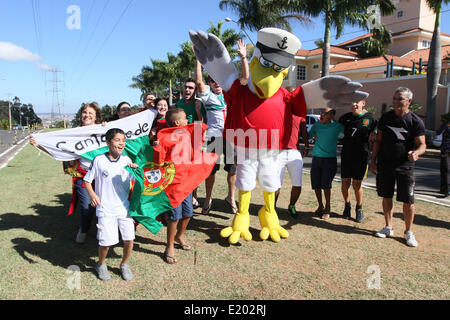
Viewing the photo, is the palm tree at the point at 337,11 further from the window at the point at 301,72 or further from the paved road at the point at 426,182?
the window at the point at 301,72

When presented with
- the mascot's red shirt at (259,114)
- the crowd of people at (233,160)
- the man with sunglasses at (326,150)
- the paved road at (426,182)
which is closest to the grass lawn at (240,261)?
the crowd of people at (233,160)

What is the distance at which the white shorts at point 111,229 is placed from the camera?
2.98 metres

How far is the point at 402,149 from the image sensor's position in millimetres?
3873

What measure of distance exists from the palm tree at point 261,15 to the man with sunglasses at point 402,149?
15.8 metres

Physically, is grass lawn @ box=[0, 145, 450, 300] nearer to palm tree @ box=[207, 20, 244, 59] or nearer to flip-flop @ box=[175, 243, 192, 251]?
flip-flop @ box=[175, 243, 192, 251]

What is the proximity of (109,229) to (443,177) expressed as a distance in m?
5.97

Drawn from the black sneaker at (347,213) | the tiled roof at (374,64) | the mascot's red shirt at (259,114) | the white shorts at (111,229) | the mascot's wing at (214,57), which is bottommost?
the black sneaker at (347,213)

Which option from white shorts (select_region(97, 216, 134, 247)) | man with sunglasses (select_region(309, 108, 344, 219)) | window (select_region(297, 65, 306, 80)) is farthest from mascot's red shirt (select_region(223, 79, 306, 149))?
window (select_region(297, 65, 306, 80))

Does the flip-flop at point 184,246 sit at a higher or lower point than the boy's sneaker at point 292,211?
lower

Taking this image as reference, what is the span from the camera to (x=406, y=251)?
3672 mm

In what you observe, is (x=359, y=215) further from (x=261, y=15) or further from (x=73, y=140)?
(x=261, y=15)

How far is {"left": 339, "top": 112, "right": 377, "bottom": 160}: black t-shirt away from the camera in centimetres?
449

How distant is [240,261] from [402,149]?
231 centimetres

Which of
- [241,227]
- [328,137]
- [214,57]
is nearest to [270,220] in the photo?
[241,227]
